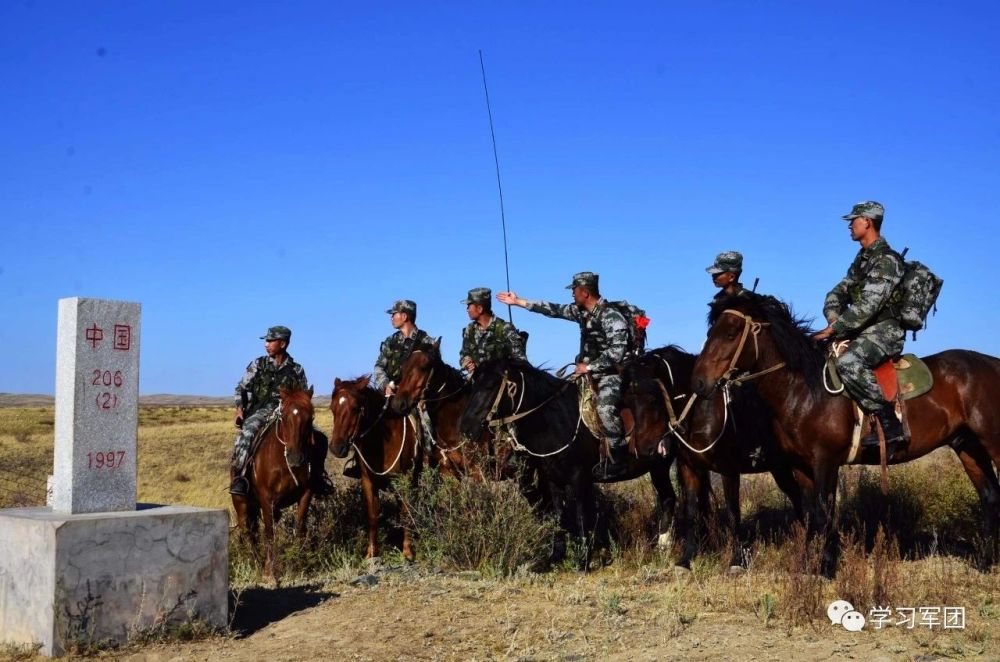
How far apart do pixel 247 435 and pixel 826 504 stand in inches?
273

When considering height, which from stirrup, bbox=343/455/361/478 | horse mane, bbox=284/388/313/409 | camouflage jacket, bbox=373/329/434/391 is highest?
camouflage jacket, bbox=373/329/434/391

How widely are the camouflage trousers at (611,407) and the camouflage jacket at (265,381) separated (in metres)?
3.89

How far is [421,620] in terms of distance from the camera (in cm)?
782

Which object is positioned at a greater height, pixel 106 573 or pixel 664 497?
pixel 664 497

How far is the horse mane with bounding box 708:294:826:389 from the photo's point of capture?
9.38m

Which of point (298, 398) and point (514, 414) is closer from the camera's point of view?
point (514, 414)

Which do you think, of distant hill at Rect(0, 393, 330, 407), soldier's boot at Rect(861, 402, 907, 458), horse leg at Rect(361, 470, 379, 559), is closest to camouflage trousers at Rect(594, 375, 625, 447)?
soldier's boot at Rect(861, 402, 907, 458)

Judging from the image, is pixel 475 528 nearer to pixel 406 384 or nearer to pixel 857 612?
pixel 406 384

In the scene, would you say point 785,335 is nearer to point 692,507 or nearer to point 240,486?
point 692,507

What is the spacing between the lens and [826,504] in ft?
30.2

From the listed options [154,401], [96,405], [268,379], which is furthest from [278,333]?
[154,401]

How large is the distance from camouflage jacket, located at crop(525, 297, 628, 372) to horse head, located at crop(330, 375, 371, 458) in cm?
243

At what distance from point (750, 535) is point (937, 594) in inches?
180

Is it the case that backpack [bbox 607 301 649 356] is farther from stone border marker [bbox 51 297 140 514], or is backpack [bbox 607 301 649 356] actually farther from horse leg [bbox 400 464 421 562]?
stone border marker [bbox 51 297 140 514]
